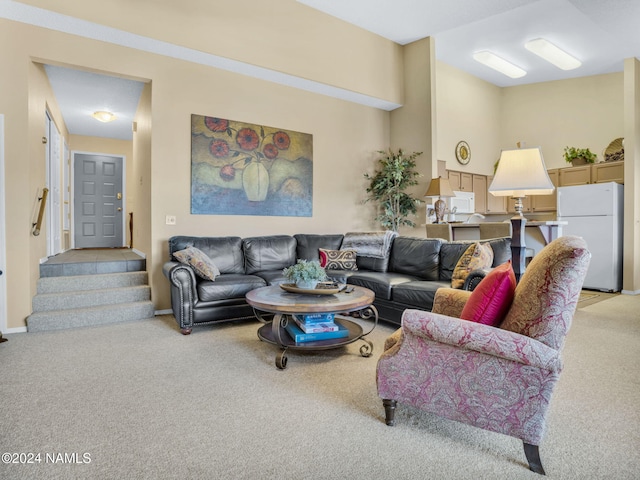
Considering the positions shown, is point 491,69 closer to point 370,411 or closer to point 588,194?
point 588,194

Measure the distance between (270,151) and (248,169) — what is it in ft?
1.43

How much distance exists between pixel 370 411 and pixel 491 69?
25.6ft

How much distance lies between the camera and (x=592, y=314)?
14.1 ft

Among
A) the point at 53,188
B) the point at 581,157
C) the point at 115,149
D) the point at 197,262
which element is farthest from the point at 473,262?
the point at 115,149

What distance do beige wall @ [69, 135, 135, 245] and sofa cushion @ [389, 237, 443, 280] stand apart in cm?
604

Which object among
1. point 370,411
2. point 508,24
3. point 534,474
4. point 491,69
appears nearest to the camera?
point 534,474

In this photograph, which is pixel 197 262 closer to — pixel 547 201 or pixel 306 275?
pixel 306 275

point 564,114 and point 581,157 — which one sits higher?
point 564,114

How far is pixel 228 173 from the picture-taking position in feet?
15.5

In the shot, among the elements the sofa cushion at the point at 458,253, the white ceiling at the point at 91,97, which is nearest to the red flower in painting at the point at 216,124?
the white ceiling at the point at 91,97

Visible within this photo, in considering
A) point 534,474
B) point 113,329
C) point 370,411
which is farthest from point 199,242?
point 534,474

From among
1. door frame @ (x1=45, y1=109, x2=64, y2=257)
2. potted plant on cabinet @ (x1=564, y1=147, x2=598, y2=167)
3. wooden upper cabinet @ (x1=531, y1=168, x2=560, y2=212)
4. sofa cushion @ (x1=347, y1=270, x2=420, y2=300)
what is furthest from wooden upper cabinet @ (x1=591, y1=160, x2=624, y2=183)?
door frame @ (x1=45, y1=109, x2=64, y2=257)

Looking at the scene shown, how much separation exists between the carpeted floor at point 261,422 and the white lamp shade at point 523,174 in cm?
128

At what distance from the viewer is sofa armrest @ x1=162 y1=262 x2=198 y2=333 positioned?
3459mm
